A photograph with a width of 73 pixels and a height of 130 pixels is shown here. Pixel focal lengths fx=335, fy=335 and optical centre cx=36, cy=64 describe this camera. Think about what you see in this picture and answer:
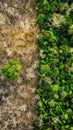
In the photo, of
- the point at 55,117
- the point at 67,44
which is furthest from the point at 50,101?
the point at 67,44

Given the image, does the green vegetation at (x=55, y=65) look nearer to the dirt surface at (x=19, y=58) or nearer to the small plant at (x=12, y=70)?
the dirt surface at (x=19, y=58)

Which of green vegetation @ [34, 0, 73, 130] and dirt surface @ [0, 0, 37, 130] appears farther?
green vegetation @ [34, 0, 73, 130]

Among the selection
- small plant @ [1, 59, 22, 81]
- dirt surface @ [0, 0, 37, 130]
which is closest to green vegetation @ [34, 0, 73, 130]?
dirt surface @ [0, 0, 37, 130]

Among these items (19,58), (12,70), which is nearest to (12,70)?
(12,70)

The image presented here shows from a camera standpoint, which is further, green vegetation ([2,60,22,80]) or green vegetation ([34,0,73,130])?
green vegetation ([34,0,73,130])

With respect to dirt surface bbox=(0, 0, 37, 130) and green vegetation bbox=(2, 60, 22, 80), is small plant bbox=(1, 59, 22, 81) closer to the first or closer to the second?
green vegetation bbox=(2, 60, 22, 80)

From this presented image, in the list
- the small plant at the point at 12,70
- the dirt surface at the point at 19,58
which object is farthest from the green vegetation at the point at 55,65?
the small plant at the point at 12,70

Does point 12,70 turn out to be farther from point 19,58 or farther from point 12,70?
point 19,58
